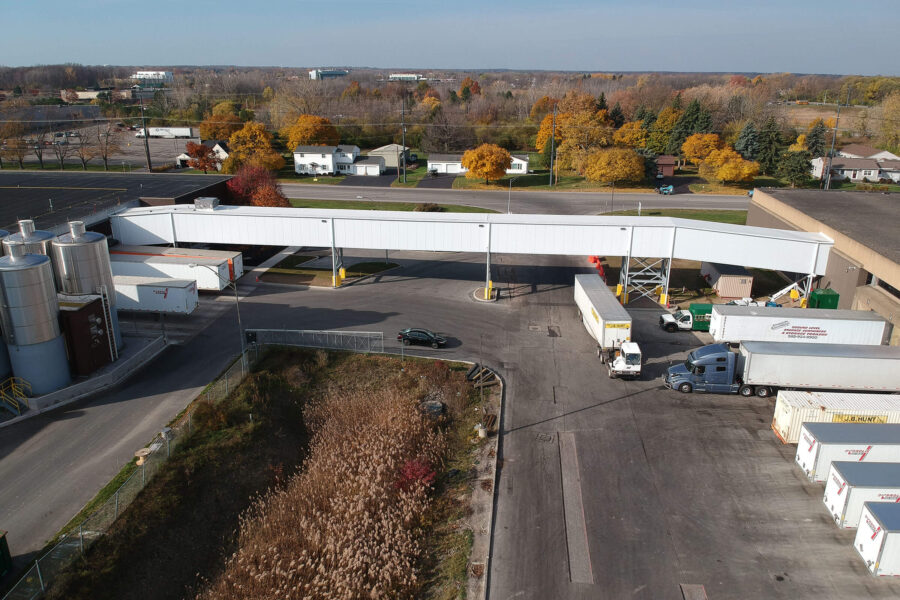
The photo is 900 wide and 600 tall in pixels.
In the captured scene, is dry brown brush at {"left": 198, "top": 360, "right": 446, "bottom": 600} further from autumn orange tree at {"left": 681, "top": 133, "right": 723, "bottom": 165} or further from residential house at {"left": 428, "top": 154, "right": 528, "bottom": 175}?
autumn orange tree at {"left": 681, "top": 133, "right": 723, "bottom": 165}

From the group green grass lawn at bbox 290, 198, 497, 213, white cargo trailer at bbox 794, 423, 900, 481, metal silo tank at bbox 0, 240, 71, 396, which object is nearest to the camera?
white cargo trailer at bbox 794, 423, 900, 481

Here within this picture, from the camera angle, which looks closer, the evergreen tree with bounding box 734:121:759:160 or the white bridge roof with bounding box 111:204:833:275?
the white bridge roof with bounding box 111:204:833:275

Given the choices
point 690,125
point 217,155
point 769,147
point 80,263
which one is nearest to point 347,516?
point 80,263

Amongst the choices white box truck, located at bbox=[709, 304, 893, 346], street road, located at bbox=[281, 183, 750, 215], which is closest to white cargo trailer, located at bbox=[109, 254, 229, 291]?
white box truck, located at bbox=[709, 304, 893, 346]

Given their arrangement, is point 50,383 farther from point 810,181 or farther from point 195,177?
point 810,181

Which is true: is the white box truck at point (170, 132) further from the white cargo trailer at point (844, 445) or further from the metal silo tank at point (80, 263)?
the white cargo trailer at point (844, 445)

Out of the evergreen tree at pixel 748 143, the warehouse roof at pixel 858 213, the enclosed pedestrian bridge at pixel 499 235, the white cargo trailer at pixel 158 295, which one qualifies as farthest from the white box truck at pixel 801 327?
the evergreen tree at pixel 748 143
